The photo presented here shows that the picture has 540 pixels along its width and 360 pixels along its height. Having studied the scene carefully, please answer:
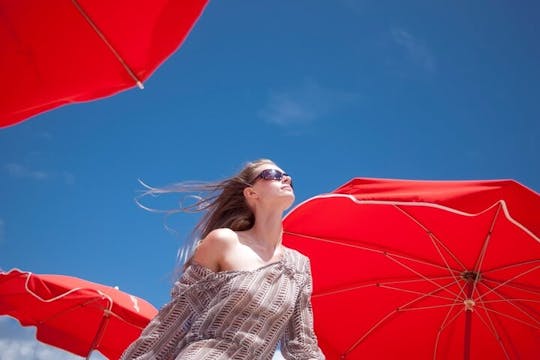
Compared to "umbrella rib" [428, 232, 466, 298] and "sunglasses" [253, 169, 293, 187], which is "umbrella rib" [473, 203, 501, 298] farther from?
"sunglasses" [253, 169, 293, 187]

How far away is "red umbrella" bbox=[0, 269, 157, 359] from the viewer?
7809 mm

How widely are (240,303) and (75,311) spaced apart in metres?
6.84

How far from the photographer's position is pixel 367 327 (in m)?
6.28

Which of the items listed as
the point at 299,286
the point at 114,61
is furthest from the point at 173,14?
the point at 299,286

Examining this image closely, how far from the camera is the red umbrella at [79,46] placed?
2.97 metres

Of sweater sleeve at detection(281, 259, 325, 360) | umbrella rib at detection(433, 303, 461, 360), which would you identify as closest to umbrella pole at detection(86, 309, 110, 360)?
umbrella rib at detection(433, 303, 461, 360)

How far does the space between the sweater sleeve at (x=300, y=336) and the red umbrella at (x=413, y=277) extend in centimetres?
164

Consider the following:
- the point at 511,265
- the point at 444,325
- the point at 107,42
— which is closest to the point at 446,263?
the point at 511,265

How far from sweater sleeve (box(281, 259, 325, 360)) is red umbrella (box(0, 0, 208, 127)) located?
1343mm

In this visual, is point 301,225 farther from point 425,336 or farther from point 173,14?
point 173,14

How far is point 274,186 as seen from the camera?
3.79 meters

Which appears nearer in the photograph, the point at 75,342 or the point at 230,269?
the point at 230,269

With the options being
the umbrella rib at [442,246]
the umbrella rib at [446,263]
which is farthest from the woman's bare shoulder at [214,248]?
the umbrella rib at [446,263]

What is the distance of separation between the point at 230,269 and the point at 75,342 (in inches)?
279
